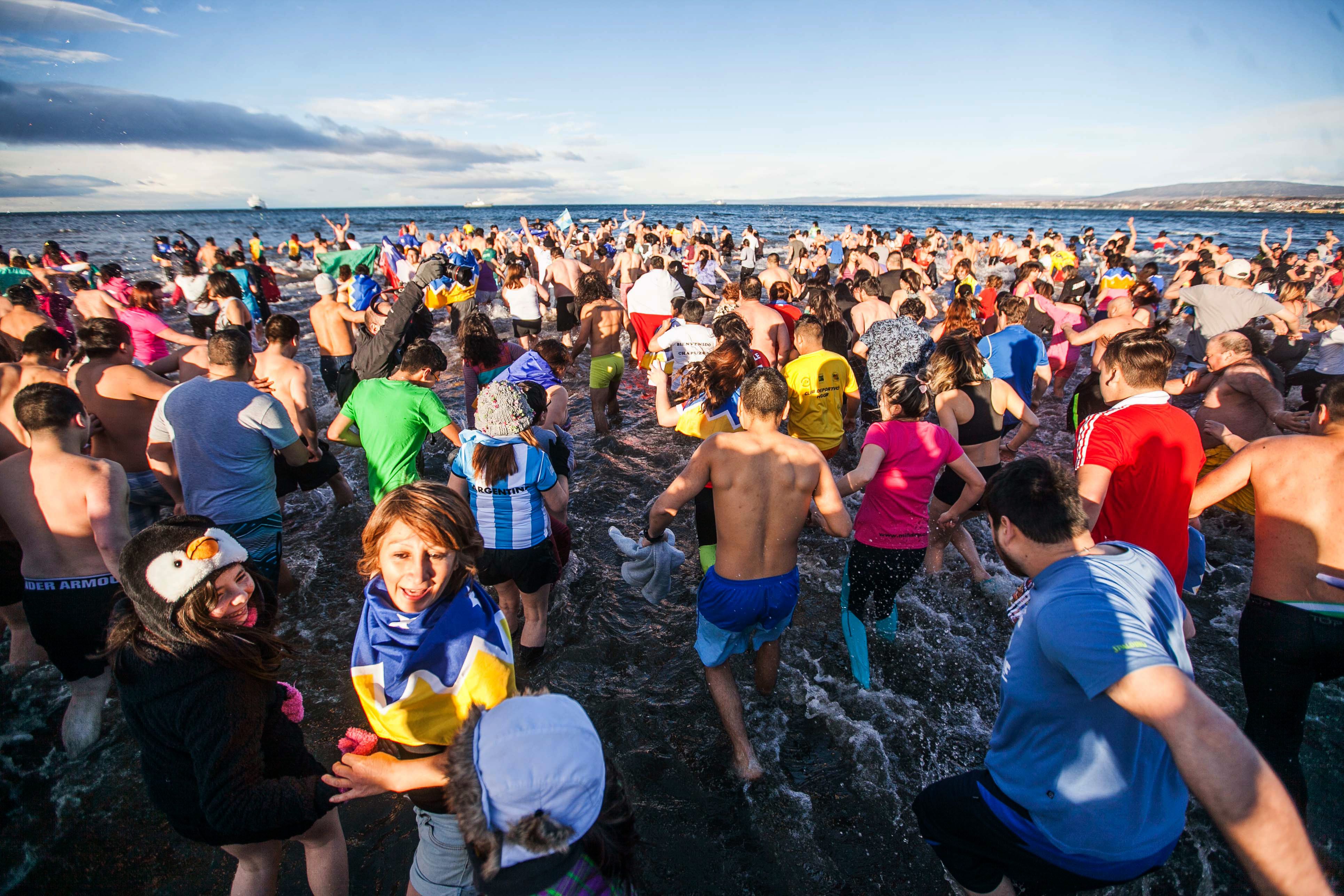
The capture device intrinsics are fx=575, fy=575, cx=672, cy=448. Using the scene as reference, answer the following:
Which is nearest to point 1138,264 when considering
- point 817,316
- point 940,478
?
point 817,316

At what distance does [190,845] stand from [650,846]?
2159mm

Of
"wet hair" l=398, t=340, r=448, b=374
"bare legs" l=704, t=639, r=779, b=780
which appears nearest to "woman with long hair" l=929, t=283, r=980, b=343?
"bare legs" l=704, t=639, r=779, b=780

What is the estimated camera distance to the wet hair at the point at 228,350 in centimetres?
365

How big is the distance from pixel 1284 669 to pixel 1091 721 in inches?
64.7

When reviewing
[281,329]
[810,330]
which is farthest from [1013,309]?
[281,329]

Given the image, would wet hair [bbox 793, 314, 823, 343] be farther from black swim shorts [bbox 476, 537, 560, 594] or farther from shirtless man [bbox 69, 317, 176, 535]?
shirtless man [bbox 69, 317, 176, 535]

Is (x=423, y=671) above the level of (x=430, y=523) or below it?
below

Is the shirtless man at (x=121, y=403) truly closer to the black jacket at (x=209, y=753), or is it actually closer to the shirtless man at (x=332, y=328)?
the shirtless man at (x=332, y=328)

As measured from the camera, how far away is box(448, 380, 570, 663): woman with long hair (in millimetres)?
3037

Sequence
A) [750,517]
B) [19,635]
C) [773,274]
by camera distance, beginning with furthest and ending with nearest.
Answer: [773,274] → [19,635] → [750,517]

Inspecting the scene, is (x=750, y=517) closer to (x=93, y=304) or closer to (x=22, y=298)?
(x=22, y=298)

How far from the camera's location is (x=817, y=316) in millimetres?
6398

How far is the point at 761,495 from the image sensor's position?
2830 mm

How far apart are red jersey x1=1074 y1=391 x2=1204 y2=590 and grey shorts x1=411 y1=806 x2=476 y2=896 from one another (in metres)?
3.09
